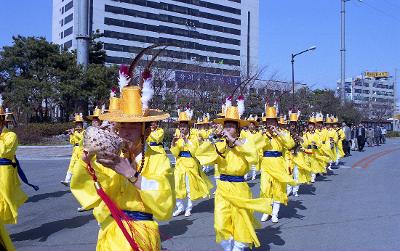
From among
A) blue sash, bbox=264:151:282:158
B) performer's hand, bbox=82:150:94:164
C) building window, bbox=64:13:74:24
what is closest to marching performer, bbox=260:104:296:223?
blue sash, bbox=264:151:282:158

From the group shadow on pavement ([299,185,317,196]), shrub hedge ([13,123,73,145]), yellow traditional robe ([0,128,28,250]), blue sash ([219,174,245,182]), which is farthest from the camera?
shrub hedge ([13,123,73,145])

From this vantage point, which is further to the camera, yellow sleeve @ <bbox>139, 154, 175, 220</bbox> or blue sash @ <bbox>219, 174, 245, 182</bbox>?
blue sash @ <bbox>219, 174, 245, 182</bbox>

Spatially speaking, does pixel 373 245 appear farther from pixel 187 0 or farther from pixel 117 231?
pixel 187 0

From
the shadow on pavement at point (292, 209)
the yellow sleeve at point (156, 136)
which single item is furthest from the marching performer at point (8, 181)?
the yellow sleeve at point (156, 136)

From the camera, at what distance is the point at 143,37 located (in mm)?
81688

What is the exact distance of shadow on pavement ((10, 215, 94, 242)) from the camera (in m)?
7.23

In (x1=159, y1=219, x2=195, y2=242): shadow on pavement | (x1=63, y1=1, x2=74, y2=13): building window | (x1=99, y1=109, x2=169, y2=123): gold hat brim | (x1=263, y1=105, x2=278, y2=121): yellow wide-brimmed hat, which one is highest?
(x1=63, y1=1, x2=74, y2=13): building window

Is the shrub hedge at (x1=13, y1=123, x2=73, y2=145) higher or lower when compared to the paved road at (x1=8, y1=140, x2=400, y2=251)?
higher

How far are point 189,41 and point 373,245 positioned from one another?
8243 cm

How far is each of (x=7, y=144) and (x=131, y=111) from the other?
449 centimetres

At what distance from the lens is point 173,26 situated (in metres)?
85.2

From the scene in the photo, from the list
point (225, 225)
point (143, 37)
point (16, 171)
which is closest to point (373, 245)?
point (225, 225)

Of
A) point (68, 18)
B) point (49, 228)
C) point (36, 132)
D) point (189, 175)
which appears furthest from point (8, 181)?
point (68, 18)

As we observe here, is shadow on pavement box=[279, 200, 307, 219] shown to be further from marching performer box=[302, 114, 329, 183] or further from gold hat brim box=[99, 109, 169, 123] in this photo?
gold hat brim box=[99, 109, 169, 123]
